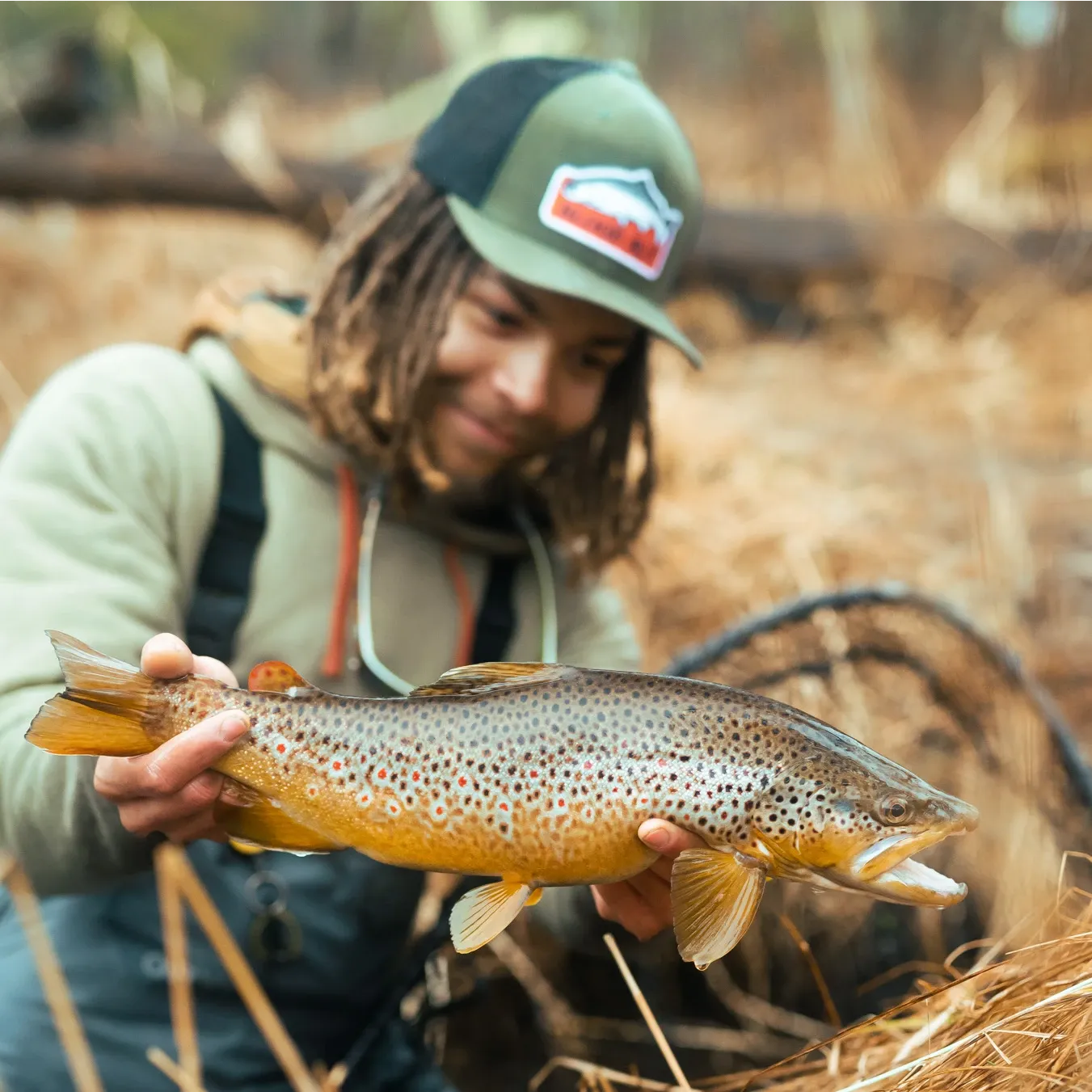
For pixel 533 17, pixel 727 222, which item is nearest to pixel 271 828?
pixel 727 222

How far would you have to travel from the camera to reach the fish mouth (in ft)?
3.59

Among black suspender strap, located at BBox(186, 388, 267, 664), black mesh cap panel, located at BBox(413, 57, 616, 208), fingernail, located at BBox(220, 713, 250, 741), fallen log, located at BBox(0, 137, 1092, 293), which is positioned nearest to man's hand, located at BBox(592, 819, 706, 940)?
fingernail, located at BBox(220, 713, 250, 741)

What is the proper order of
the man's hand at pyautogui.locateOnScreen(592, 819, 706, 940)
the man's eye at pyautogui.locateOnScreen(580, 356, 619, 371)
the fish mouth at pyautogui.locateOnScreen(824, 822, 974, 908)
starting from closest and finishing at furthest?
the fish mouth at pyautogui.locateOnScreen(824, 822, 974, 908)
the man's hand at pyautogui.locateOnScreen(592, 819, 706, 940)
the man's eye at pyautogui.locateOnScreen(580, 356, 619, 371)

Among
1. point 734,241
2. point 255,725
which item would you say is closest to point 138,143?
point 734,241

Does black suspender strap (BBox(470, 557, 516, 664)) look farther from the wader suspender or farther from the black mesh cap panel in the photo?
the black mesh cap panel

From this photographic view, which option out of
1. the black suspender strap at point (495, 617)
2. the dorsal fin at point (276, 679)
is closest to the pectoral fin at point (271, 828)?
the dorsal fin at point (276, 679)

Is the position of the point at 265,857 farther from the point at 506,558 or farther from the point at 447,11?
the point at 447,11

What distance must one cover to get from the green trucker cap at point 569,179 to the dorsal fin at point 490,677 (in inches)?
30.5

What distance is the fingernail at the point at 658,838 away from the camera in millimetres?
1139

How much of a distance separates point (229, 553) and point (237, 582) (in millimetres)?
56

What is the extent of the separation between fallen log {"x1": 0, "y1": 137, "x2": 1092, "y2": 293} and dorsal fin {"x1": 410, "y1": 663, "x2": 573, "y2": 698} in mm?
4852

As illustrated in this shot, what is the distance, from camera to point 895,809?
113 centimetres

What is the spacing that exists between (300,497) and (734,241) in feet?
15.2

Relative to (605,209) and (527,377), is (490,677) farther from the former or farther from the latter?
(605,209)
